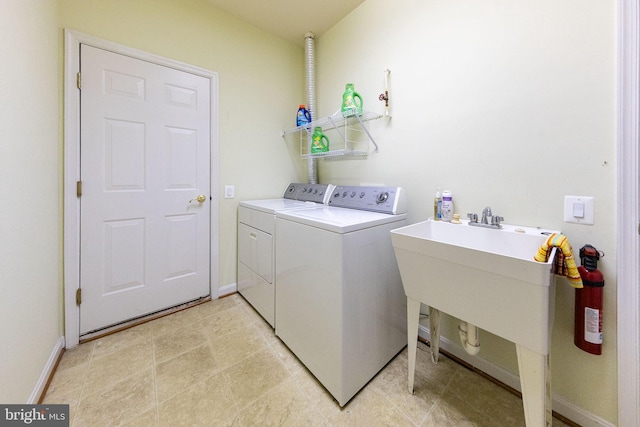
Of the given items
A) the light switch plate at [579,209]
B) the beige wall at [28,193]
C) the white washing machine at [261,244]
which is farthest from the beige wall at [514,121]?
the beige wall at [28,193]

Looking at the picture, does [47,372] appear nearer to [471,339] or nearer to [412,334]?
[412,334]

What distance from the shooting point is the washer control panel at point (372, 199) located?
1.53 meters

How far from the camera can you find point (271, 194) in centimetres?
255

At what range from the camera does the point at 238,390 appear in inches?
50.1

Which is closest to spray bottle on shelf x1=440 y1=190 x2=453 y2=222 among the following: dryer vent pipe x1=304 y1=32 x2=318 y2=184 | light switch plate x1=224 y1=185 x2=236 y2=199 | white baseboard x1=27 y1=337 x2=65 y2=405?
dryer vent pipe x1=304 y1=32 x2=318 y2=184

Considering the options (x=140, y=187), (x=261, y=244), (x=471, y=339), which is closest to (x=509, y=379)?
(x=471, y=339)

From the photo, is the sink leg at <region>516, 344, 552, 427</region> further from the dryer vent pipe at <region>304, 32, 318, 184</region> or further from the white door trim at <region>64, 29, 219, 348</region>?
the white door trim at <region>64, 29, 219, 348</region>

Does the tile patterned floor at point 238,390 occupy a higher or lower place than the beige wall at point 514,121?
lower

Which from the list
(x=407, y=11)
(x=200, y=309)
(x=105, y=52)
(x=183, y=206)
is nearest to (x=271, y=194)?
(x=183, y=206)

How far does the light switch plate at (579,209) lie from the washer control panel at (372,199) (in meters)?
0.74

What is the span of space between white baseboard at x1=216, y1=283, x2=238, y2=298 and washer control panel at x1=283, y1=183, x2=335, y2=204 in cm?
103

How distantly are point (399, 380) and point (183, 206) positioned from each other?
1.99 m

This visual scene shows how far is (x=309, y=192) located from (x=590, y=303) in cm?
184

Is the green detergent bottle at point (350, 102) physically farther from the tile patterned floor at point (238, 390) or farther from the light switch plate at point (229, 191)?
the tile patterned floor at point (238, 390)
